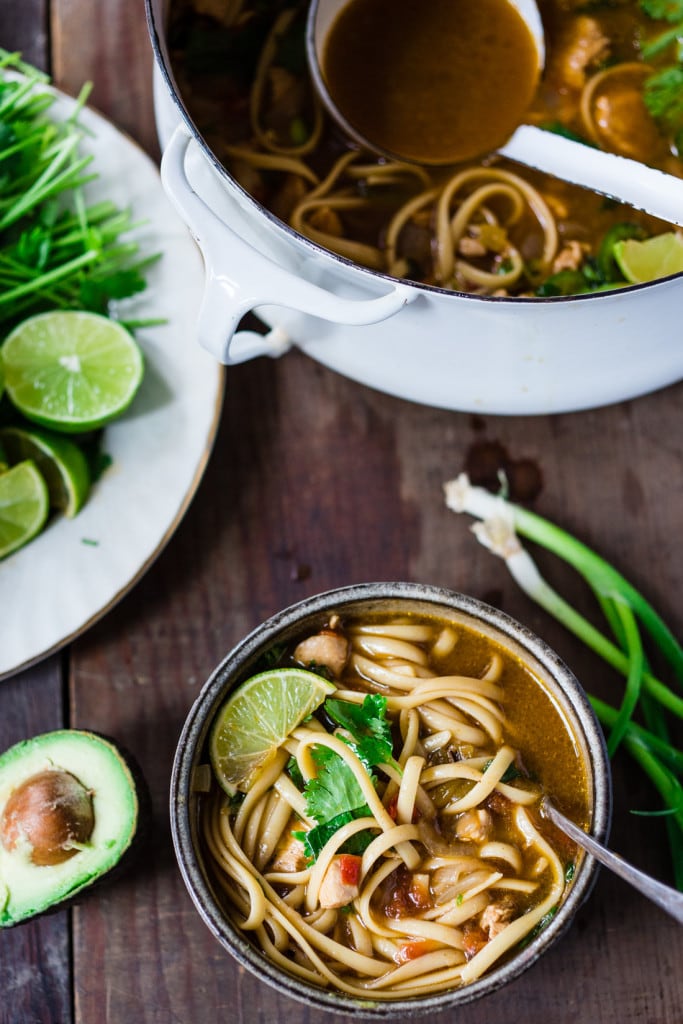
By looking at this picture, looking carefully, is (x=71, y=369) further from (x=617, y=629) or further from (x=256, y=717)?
(x=617, y=629)

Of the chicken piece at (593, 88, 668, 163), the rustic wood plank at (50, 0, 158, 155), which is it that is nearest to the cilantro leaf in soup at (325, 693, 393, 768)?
the chicken piece at (593, 88, 668, 163)

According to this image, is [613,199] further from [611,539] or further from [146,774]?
[146,774]

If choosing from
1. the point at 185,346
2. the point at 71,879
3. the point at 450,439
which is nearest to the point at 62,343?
the point at 185,346

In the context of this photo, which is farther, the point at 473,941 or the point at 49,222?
the point at 49,222

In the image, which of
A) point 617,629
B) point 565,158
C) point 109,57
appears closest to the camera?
point 565,158

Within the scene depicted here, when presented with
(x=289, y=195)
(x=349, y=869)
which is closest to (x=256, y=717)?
(x=349, y=869)

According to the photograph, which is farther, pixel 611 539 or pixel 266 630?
pixel 611 539
